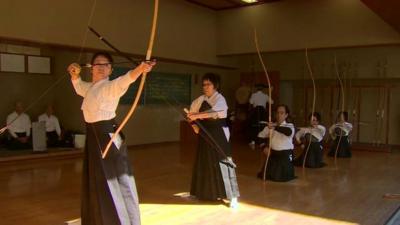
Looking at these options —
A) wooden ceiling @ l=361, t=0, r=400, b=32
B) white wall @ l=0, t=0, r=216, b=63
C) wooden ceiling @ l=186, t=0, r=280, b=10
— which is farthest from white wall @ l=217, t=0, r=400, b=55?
wooden ceiling @ l=361, t=0, r=400, b=32

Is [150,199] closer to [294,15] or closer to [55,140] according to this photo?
[55,140]

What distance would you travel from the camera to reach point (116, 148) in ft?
7.09

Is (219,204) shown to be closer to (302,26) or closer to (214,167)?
(214,167)

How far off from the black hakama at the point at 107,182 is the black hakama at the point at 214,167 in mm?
1225

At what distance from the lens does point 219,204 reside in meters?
3.39

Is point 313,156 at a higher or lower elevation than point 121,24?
lower

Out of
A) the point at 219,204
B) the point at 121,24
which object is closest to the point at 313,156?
the point at 219,204

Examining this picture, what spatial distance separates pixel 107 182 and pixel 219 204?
1.52 meters

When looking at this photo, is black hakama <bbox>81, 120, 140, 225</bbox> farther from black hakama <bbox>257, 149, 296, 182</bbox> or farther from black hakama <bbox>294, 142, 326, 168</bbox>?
black hakama <bbox>294, 142, 326, 168</bbox>

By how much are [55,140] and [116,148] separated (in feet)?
16.1

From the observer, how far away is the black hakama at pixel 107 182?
2.12 metres

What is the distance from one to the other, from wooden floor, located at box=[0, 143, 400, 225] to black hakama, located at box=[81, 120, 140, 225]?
2.37ft

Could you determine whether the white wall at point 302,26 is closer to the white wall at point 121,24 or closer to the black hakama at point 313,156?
the white wall at point 121,24

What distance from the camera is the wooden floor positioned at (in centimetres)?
298
